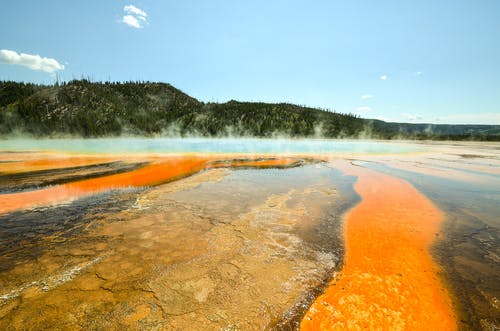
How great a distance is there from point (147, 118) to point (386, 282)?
4646 inches

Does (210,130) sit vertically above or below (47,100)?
below

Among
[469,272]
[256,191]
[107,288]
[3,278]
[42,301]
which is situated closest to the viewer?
[42,301]

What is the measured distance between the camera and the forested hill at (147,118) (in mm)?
82375

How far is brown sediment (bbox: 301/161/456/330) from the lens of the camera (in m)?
2.98

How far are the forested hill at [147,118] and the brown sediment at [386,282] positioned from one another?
8721cm

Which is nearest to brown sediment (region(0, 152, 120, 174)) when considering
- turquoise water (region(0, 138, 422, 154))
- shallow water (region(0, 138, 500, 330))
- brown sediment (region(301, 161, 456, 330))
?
shallow water (region(0, 138, 500, 330))

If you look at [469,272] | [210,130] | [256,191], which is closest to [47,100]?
[210,130]

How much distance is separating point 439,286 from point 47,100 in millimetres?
139232

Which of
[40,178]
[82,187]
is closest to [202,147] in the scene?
[40,178]

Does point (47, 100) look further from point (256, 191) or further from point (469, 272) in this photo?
point (469, 272)

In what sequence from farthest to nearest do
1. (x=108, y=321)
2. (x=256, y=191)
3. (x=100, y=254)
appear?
(x=256, y=191), (x=100, y=254), (x=108, y=321)

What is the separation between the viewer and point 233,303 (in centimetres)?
→ 321

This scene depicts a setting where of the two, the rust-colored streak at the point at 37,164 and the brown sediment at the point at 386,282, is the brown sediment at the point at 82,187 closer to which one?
the rust-colored streak at the point at 37,164

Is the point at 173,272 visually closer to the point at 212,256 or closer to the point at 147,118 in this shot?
the point at 212,256
